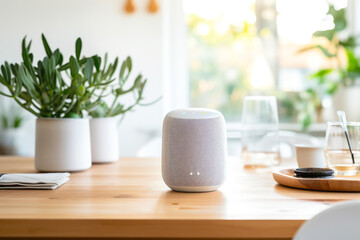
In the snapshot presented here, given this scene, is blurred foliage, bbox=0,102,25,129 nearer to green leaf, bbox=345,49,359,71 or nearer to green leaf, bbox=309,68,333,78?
green leaf, bbox=309,68,333,78

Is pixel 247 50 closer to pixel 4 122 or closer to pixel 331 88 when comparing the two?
pixel 331 88

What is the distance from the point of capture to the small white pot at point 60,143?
1282 mm

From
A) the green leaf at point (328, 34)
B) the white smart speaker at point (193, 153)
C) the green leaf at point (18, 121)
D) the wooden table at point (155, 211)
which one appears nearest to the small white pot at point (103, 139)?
the wooden table at point (155, 211)

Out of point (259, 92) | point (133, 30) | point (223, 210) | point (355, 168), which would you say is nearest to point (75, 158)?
point (223, 210)

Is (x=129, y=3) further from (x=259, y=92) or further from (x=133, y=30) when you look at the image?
(x=259, y=92)

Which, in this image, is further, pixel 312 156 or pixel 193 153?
pixel 312 156

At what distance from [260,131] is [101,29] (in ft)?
7.21

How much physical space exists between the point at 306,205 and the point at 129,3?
2.70m

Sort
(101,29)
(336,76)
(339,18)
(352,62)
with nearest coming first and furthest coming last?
(101,29) → (352,62) → (339,18) → (336,76)

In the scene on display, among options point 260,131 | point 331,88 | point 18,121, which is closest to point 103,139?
point 260,131

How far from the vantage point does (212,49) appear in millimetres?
3822

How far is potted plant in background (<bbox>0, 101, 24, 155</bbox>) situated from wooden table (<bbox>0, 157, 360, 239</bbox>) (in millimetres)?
2306

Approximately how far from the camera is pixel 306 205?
892mm

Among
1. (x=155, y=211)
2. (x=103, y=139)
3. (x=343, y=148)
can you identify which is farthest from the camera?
(x=103, y=139)
